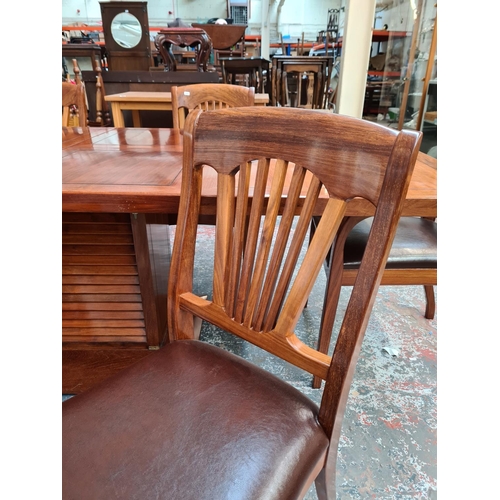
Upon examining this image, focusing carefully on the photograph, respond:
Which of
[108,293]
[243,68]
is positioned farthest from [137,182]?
[243,68]

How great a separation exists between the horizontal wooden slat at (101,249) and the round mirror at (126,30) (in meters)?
4.15

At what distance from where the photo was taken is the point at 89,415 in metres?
0.59

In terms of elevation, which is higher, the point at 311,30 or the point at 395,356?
the point at 311,30

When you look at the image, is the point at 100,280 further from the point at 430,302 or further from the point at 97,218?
the point at 430,302

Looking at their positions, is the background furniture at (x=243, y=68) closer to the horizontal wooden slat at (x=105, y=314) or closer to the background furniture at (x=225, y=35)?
the background furniture at (x=225, y=35)

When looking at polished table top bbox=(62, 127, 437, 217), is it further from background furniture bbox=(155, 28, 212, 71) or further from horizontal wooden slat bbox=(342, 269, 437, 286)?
background furniture bbox=(155, 28, 212, 71)

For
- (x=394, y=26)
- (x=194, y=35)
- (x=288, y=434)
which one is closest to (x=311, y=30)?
(x=394, y=26)

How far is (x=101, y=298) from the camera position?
43.9 inches

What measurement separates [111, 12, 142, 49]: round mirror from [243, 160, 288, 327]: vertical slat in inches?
180

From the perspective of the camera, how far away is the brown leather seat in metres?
0.49

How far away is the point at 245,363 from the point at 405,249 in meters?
0.67

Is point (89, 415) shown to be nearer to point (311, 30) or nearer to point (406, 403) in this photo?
Result: point (406, 403)

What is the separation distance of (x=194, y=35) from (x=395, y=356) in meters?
3.07

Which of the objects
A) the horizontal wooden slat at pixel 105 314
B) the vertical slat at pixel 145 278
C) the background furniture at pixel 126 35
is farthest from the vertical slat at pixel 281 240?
the background furniture at pixel 126 35
